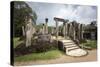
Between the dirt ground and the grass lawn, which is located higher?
the grass lawn

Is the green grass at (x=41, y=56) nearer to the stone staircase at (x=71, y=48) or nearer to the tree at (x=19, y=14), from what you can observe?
the stone staircase at (x=71, y=48)

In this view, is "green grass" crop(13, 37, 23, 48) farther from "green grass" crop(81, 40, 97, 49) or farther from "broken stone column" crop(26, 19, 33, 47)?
"green grass" crop(81, 40, 97, 49)

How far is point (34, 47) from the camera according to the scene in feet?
7.24

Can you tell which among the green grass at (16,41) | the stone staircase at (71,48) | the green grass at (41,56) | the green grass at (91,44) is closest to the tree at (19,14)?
the green grass at (16,41)

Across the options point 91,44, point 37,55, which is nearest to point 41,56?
point 37,55

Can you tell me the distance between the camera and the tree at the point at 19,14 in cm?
212

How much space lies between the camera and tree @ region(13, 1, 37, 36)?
83.4 inches

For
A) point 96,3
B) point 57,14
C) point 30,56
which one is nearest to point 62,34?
point 57,14

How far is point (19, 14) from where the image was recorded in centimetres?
214

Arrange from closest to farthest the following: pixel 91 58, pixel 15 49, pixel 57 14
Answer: pixel 15 49, pixel 57 14, pixel 91 58

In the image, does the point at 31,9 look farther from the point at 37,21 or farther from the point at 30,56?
the point at 30,56

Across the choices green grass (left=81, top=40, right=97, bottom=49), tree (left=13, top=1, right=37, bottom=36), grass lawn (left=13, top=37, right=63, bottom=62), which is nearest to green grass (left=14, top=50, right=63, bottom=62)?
grass lawn (left=13, top=37, right=63, bottom=62)

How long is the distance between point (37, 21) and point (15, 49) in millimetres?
401

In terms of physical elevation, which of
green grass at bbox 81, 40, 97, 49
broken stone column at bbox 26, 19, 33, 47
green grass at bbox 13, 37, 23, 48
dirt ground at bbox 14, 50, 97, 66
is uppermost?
broken stone column at bbox 26, 19, 33, 47
